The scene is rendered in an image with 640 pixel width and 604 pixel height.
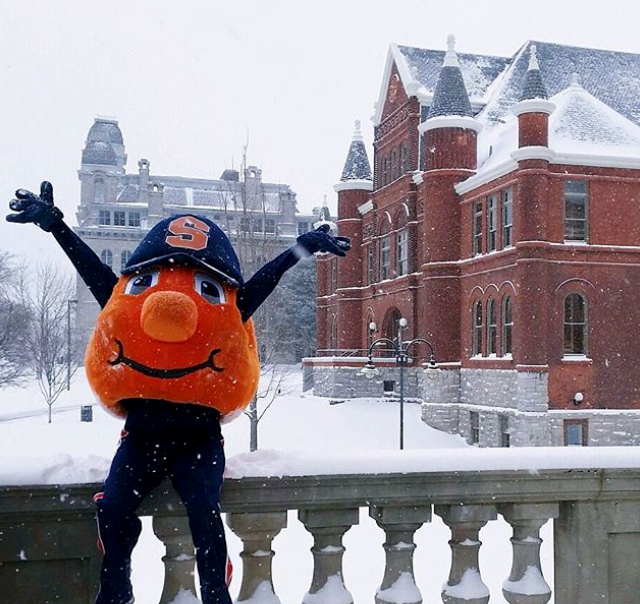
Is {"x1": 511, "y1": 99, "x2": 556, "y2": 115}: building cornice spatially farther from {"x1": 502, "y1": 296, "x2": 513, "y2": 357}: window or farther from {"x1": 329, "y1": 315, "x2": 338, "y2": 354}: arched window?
{"x1": 329, "y1": 315, "x2": 338, "y2": 354}: arched window

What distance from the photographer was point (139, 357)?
10.5 feet

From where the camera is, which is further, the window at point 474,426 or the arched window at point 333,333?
the arched window at point 333,333

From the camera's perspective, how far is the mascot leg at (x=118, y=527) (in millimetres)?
2898

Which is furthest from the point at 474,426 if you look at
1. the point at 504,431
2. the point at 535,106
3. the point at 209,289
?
the point at 209,289

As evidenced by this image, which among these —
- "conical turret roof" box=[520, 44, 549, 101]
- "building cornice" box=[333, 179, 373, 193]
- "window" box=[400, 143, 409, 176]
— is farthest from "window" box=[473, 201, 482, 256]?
"building cornice" box=[333, 179, 373, 193]

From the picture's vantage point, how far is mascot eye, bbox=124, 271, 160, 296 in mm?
3355

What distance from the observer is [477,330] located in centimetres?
2681

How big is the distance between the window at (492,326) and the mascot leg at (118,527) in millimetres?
23303

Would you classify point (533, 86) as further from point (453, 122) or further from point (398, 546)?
point (398, 546)

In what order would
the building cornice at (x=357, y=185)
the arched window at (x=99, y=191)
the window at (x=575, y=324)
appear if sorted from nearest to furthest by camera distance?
the window at (x=575, y=324)
the building cornice at (x=357, y=185)
the arched window at (x=99, y=191)

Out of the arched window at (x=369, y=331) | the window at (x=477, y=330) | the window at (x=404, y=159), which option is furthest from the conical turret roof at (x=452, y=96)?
the arched window at (x=369, y=331)

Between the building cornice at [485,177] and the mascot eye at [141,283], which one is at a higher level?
the building cornice at [485,177]

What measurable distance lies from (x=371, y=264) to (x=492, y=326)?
36.8ft

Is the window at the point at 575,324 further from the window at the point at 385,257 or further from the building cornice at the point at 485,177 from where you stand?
the window at the point at 385,257
